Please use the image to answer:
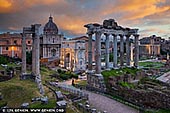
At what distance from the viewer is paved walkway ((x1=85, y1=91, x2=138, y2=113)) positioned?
1001 inches

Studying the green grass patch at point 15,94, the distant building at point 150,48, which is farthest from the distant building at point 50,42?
the distant building at point 150,48

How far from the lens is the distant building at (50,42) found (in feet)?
248

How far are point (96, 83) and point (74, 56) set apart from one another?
106 feet

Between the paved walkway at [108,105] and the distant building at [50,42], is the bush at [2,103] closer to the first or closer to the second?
the paved walkway at [108,105]

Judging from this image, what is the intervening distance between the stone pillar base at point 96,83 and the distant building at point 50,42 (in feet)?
120

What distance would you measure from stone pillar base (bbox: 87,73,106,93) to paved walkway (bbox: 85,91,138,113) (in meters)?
4.21

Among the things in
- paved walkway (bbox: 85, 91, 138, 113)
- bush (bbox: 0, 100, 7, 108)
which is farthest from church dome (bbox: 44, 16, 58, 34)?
bush (bbox: 0, 100, 7, 108)

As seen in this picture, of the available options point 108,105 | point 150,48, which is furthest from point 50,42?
point 150,48

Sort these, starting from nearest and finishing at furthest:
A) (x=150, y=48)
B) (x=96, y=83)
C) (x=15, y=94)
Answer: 1. (x=15, y=94)
2. (x=96, y=83)
3. (x=150, y=48)

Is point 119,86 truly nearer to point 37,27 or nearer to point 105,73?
point 105,73

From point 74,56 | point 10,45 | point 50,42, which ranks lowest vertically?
point 74,56

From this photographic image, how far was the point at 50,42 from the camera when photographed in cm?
7688

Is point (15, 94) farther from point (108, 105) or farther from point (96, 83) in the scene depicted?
point (96, 83)

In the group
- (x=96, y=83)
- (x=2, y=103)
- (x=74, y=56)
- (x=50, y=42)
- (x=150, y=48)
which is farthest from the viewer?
(x=150, y=48)
